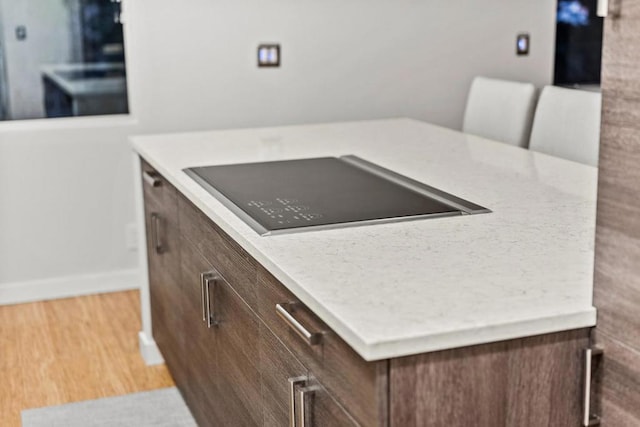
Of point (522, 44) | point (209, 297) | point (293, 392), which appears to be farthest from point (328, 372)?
point (522, 44)

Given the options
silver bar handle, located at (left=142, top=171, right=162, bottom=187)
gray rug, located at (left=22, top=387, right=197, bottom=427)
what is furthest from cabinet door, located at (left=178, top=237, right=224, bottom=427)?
silver bar handle, located at (left=142, top=171, right=162, bottom=187)

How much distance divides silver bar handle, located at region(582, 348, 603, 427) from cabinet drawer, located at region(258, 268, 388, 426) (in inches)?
13.4

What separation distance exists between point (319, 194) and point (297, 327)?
0.76m

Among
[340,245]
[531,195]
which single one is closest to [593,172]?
[531,195]

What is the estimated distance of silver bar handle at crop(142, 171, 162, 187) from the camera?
9.39 ft

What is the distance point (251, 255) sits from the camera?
1.83 metres

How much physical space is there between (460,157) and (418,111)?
6.04 feet

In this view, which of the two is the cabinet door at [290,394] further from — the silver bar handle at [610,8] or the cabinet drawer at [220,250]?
the silver bar handle at [610,8]

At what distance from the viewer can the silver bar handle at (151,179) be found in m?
2.86

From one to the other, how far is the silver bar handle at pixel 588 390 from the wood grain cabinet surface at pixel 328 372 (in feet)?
0.04

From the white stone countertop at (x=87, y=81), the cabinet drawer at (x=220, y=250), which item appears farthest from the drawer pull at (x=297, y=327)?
the white stone countertop at (x=87, y=81)

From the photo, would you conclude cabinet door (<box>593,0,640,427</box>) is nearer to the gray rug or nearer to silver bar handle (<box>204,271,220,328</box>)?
silver bar handle (<box>204,271,220,328</box>)

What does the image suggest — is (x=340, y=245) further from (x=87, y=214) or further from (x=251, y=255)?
(x=87, y=214)

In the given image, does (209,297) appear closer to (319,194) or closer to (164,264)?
(319,194)
